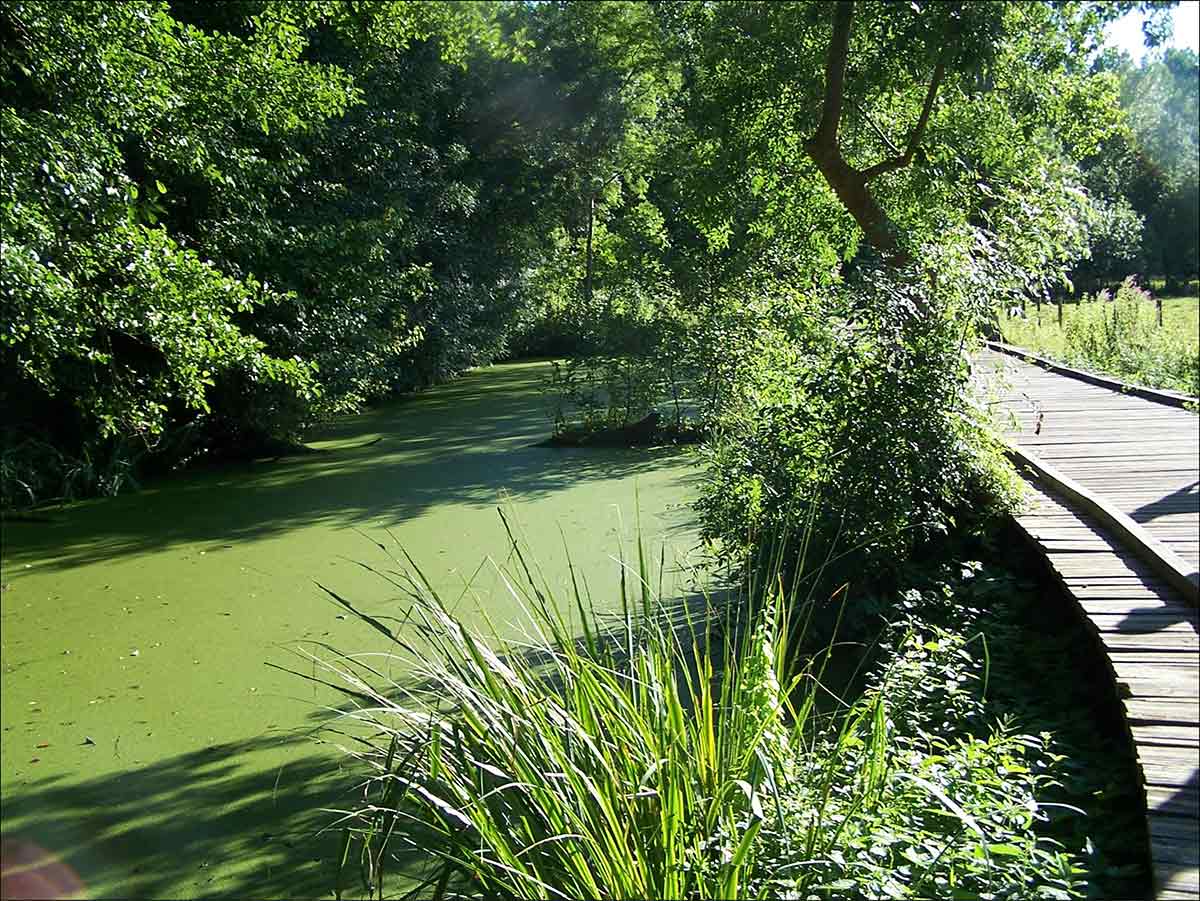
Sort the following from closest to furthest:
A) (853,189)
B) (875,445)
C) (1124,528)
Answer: (1124,528) → (875,445) → (853,189)

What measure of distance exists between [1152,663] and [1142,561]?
76 centimetres

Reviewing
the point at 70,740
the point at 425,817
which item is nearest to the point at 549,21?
the point at 70,740

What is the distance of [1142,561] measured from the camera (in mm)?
3426

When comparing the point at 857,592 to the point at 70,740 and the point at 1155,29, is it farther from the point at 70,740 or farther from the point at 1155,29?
the point at 1155,29

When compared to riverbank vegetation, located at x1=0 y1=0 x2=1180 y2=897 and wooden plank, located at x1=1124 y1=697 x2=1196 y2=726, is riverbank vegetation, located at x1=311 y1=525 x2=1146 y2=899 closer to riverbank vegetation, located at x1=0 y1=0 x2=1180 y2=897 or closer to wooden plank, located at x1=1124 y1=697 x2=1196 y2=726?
riverbank vegetation, located at x1=0 y1=0 x2=1180 y2=897

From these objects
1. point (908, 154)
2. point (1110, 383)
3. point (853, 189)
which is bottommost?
point (1110, 383)

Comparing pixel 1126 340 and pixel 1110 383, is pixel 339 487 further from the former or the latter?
pixel 1126 340

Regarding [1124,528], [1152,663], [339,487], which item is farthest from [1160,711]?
[339,487]

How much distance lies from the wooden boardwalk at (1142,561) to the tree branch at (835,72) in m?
1.87

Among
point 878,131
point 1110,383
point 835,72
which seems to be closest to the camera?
point 835,72

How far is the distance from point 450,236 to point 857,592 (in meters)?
10.8

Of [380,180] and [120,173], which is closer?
[120,173]

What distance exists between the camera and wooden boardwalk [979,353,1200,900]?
2.29m

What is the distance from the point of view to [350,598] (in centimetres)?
536
